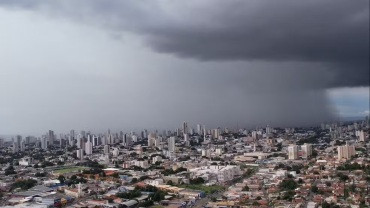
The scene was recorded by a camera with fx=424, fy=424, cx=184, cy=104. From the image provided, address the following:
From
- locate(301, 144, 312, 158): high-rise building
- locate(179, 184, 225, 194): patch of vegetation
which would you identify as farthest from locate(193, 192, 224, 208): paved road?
locate(301, 144, 312, 158): high-rise building

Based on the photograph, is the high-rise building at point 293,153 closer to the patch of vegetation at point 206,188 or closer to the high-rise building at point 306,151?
the high-rise building at point 306,151

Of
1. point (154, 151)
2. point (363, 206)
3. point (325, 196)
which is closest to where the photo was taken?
point (363, 206)

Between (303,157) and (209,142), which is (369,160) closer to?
(303,157)

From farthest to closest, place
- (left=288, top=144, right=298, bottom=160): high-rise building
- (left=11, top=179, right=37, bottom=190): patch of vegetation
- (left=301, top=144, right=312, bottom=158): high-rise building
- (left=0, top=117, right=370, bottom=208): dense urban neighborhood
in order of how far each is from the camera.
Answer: (left=301, top=144, right=312, bottom=158): high-rise building
(left=288, top=144, right=298, bottom=160): high-rise building
(left=11, top=179, right=37, bottom=190): patch of vegetation
(left=0, top=117, right=370, bottom=208): dense urban neighborhood

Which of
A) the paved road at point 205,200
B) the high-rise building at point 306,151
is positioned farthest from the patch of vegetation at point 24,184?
the high-rise building at point 306,151

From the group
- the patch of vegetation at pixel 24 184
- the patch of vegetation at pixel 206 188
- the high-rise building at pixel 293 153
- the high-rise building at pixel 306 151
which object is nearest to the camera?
the patch of vegetation at pixel 206 188

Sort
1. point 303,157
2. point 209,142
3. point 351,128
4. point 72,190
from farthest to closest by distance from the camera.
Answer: point 351,128 → point 209,142 → point 303,157 → point 72,190

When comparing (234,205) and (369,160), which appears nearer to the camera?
(234,205)

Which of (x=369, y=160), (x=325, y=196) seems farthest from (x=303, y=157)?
(x=325, y=196)

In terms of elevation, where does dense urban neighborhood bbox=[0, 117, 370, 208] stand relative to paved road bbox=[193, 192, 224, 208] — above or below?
above

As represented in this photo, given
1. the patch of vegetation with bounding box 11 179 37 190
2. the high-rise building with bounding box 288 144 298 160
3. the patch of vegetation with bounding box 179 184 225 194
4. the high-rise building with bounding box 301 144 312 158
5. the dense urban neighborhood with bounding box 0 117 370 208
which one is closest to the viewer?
the dense urban neighborhood with bounding box 0 117 370 208

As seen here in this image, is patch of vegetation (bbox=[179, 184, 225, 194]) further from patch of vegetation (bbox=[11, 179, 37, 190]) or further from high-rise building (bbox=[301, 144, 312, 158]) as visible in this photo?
high-rise building (bbox=[301, 144, 312, 158])
